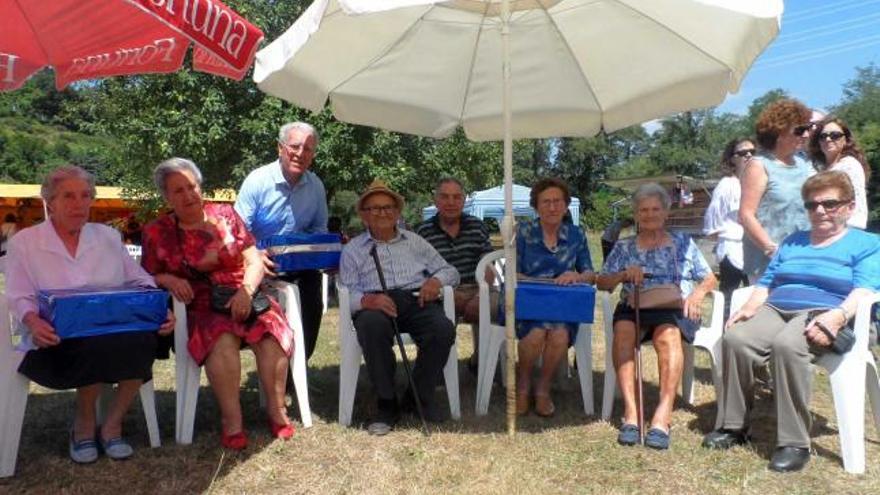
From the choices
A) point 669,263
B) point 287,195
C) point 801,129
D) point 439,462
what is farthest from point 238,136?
point 801,129

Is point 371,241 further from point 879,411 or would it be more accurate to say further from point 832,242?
point 879,411

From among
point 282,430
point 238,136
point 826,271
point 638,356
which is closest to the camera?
point 826,271

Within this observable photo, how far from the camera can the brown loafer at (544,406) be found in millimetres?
3748

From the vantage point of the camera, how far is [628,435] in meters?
3.29

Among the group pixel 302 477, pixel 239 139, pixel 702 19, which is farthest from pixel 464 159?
pixel 302 477

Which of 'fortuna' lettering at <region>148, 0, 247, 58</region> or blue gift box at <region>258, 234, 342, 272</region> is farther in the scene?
blue gift box at <region>258, 234, 342, 272</region>

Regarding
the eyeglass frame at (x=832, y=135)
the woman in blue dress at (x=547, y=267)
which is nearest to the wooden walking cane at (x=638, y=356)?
the woman in blue dress at (x=547, y=267)

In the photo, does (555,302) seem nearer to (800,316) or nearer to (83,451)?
(800,316)

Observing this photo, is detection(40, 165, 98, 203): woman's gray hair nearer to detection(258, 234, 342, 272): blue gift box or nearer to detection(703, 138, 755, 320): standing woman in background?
detection(258, 234, 342, 272): blue gift box

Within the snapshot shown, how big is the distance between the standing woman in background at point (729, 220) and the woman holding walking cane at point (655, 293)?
760 millimetres

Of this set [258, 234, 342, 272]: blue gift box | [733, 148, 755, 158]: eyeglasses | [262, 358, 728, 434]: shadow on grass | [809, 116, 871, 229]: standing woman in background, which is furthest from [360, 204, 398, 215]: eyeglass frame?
[733, 148, 755, 158]: eyeglasses

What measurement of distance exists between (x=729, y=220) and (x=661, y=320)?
62.4 inches

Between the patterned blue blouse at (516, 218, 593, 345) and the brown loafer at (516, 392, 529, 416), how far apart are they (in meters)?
0.68

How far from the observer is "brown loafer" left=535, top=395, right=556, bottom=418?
3748 millimetres
